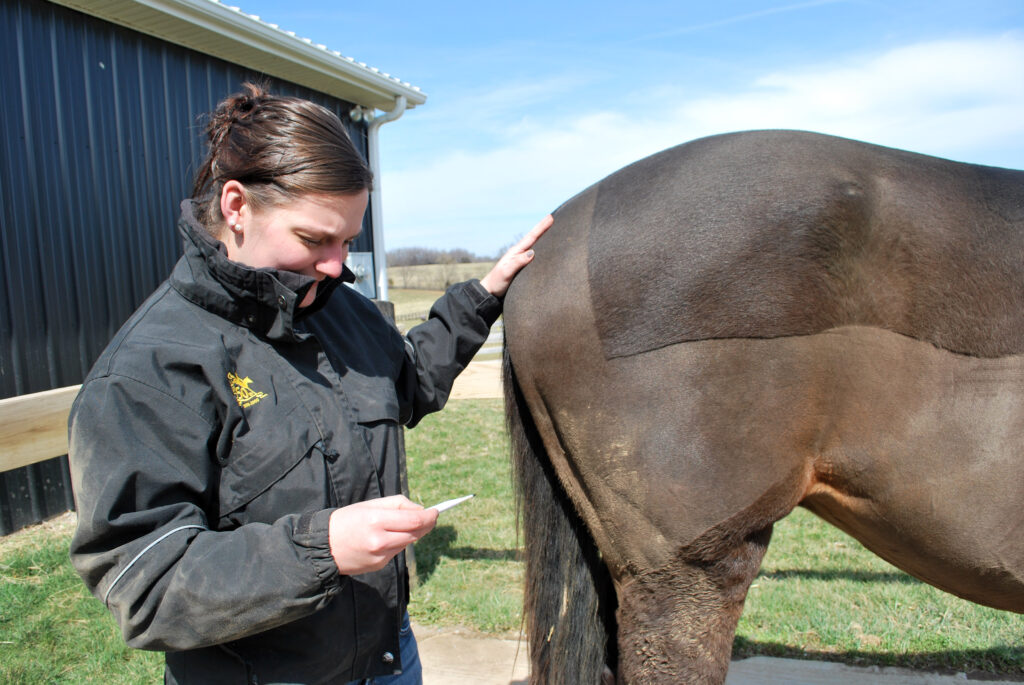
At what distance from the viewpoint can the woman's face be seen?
1.29 m

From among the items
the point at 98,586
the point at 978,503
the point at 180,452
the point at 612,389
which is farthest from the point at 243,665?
the point at 978,503

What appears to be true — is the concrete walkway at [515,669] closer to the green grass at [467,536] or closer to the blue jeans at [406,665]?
the green grass at [467,536]

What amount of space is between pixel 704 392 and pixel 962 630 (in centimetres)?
259

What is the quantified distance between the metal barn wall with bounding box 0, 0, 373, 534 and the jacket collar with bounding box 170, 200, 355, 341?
3.81 metres

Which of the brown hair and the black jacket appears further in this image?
the brown hair

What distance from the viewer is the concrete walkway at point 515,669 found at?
268 centimetres

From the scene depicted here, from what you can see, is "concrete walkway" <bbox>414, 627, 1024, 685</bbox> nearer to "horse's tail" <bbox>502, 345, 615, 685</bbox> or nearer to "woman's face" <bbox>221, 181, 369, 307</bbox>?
"horse's tail" <bbox>502, 345, 615, 685</bbox>

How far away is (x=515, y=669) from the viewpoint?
2887 millimetres

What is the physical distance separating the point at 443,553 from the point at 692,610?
2.82 meters

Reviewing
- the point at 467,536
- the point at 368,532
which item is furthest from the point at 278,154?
the point at 467,536

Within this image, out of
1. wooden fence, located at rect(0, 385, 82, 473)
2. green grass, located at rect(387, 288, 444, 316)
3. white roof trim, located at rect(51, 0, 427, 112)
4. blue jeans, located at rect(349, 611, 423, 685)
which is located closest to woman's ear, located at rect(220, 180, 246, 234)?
blue jeans, located at rect(349, 611, 423, 685)

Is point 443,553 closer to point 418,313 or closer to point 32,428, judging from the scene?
point 32,428

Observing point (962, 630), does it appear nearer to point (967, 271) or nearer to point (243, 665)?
point (967, 271)

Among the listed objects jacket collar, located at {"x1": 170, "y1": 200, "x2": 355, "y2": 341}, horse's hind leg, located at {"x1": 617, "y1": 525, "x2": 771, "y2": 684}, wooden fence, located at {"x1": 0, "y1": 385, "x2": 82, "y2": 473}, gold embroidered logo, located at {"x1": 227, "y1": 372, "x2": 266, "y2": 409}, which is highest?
jacket collar, located at {"x1": 170, "y1": 200, "x2": 355, "y2": 341}
